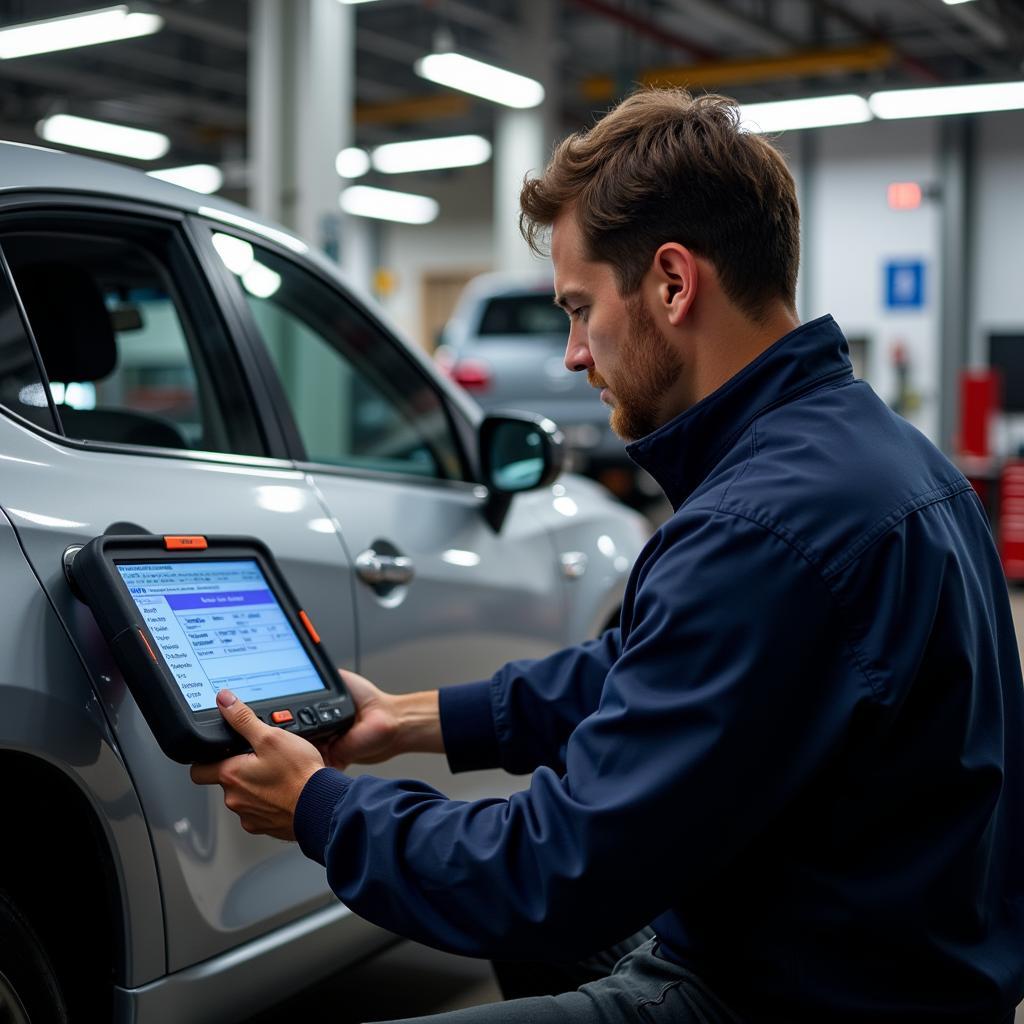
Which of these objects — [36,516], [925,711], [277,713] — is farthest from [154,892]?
[925,711]

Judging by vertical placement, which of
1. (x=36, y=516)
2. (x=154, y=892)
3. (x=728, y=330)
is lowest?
(x=154, y=892)

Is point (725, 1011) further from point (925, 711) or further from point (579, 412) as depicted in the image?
point (579, 412)

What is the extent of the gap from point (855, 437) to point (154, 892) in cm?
107

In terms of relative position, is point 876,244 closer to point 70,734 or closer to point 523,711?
point 523,711

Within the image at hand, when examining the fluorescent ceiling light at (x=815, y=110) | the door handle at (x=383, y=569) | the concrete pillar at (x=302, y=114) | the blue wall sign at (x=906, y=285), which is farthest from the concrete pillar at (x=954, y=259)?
the door handle at (x=383, y=569)

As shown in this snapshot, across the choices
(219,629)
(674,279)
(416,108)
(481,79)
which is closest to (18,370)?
(219,629)

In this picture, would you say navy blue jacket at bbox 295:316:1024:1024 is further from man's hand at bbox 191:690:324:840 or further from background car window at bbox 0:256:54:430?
background car window at bbox 0:256:54:430

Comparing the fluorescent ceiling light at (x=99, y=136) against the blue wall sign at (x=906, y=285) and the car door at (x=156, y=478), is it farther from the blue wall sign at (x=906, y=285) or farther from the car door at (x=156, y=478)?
the car door at (x=156, y=478)

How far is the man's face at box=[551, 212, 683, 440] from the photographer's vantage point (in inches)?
56.9

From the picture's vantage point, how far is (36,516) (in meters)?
1.61

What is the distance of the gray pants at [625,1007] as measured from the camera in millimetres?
1386

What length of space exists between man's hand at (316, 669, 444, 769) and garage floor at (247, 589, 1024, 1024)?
2.86 feet

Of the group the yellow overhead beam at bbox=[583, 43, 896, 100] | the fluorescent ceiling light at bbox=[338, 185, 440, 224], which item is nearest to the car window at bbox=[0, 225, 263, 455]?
the yellow overhead beam at bbox=[583, 43, 896, 100]

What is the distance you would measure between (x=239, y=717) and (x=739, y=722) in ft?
2.02
